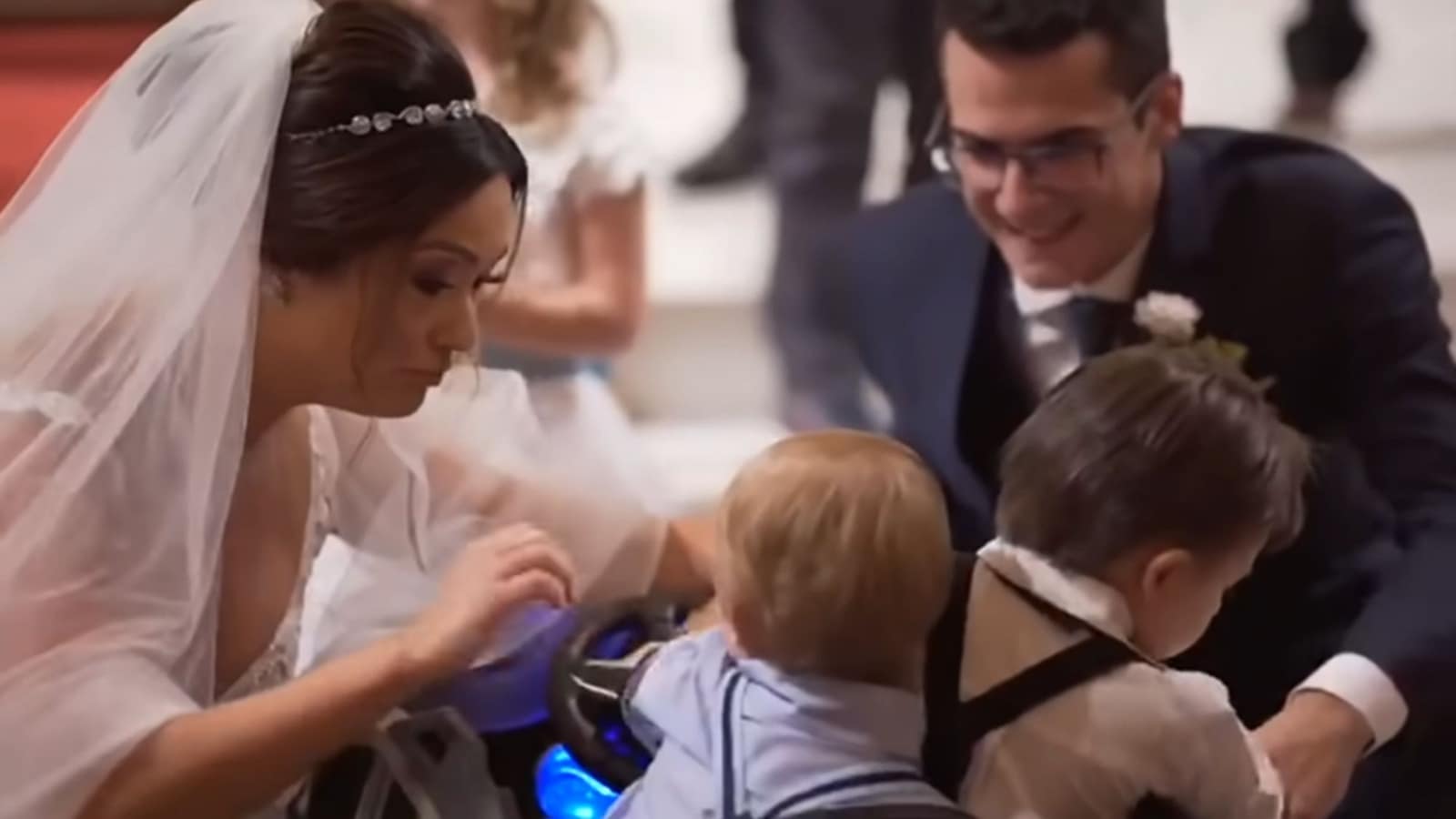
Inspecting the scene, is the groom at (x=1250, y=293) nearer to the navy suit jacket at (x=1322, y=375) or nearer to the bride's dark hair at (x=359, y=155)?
the navy suit jacket at (x=1322, y=375)

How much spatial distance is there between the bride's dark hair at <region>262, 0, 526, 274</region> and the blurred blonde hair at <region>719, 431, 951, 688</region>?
11.0 inches

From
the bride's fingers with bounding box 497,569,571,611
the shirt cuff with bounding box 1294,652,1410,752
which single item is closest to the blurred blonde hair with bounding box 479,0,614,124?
the bride's fingers with bounding box 497,569,571,611

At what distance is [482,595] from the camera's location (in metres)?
1.16

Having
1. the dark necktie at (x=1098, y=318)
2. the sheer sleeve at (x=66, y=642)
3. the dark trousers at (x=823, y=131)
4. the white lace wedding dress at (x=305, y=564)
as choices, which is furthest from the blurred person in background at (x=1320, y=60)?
the sheer sleeve at (x=66, y=642)

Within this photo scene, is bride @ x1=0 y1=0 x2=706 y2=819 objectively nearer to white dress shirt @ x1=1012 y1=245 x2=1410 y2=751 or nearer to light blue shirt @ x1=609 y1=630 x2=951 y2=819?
light blue shirt @ x1=609 y1=630 x2=951 y2=819

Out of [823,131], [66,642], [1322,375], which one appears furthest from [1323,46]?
[66,642]

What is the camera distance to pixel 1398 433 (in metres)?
1.46

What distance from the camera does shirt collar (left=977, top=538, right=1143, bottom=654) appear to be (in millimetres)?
1085

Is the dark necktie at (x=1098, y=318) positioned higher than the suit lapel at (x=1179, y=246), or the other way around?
the suit lapel at (x=1179, y=246)

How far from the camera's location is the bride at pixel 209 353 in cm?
110

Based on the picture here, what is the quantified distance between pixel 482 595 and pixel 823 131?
1.23 metres

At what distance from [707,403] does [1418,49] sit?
90cm

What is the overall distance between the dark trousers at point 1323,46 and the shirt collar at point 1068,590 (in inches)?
51.5

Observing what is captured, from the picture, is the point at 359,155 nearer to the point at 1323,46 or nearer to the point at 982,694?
the point at 982,694
